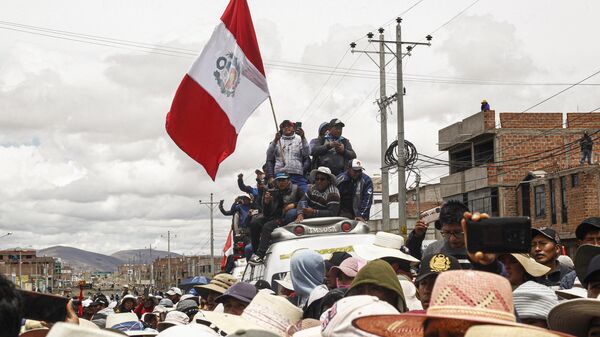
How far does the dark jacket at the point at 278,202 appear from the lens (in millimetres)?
11984

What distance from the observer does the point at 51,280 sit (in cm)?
15800

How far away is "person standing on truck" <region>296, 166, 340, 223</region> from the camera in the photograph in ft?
37.1

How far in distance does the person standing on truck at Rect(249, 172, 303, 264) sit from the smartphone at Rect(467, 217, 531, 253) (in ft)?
26.3

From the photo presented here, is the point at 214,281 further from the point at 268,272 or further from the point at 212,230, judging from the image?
the point at 212,230

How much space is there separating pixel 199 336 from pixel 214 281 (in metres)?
6.04

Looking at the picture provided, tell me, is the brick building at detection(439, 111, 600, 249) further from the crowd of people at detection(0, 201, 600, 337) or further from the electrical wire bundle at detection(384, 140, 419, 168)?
the crowd of people at detection(0, 201, 600, 337)

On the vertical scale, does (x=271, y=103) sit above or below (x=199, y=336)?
above

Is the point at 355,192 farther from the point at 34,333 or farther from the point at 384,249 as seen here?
the point at 34,333

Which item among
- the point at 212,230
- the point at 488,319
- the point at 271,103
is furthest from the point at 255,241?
the point at 212,230

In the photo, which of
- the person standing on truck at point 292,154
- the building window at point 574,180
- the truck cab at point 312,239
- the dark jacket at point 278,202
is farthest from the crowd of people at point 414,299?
the building window at point 574,180

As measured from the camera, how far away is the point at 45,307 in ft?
11.7

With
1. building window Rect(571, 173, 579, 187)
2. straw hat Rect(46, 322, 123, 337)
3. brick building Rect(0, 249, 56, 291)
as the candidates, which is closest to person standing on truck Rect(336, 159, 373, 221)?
straw hat Rect(46, 322, 123, 337)

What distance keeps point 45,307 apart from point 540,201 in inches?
1549

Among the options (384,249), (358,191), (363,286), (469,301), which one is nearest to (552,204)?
(358,191)
